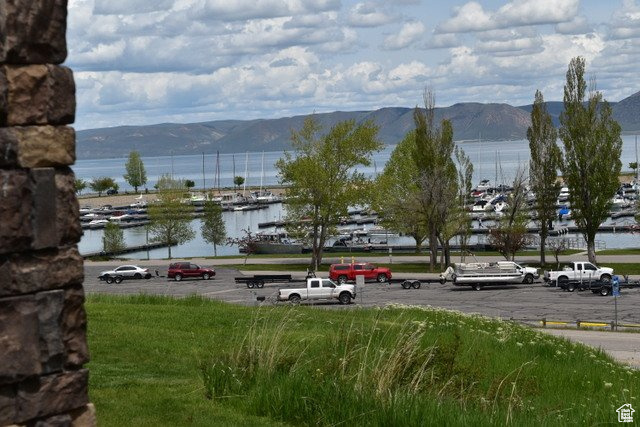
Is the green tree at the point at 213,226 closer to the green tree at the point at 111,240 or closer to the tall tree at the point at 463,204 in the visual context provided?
the green tree at the point at 111,240

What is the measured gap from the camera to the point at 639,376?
60.8ft

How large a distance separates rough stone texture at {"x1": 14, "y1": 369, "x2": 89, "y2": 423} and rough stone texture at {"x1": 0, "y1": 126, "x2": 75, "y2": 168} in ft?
4.61

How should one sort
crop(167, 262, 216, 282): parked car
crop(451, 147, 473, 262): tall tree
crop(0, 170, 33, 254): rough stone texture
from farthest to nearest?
crop(451, 147, 473, 262): tall tree, crop(167, 262, 216, 282): parked car, crop(0, 170, 33, 254): rough stone texture

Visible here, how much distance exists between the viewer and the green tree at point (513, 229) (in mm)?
67938

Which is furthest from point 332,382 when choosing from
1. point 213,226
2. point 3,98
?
point 213,226

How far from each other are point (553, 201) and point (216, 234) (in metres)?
36.0

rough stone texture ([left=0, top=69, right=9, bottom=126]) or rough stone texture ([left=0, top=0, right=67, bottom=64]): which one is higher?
rough stone texture ([left=0, top=0, right=67, bottom=64])

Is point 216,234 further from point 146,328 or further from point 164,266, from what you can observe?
point 146,328

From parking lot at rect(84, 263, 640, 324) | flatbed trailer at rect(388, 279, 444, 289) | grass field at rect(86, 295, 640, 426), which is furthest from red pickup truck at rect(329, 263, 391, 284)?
grass field at rect(86, 295, 640, 426)

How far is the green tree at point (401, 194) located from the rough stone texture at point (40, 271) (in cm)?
6214

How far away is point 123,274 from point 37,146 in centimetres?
5904

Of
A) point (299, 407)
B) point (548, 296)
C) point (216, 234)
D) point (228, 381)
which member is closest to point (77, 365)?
point (299, 407)

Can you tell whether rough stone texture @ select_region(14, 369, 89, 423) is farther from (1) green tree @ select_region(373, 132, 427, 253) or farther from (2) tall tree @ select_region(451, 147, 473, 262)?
(2) tall tree @ select_region(451, 147, 473, 262)

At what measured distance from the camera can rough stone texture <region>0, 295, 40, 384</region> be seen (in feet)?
20.3
